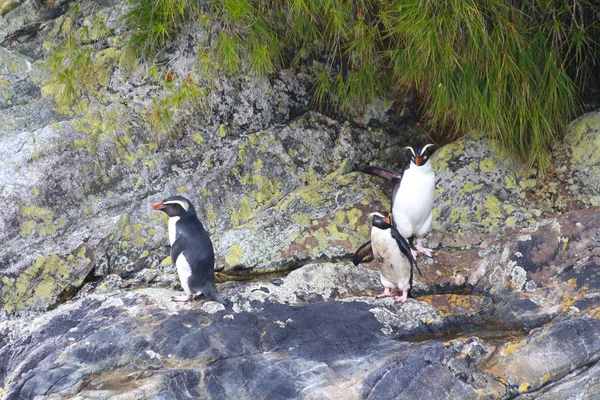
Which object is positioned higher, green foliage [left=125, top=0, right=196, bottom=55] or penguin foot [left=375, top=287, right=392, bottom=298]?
green foliage [left=125, top=0, right=196, bottom=55]

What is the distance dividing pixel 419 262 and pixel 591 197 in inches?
50.8

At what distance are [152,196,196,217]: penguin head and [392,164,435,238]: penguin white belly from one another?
151 cm

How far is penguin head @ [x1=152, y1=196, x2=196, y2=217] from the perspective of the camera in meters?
4.80

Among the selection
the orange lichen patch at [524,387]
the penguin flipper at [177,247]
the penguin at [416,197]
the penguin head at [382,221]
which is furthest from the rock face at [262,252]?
the penguin head at [382,221]

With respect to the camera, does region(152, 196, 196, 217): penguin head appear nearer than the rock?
Yes

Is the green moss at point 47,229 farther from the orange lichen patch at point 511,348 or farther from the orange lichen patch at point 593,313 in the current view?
the orange lichen patch at point 593,313

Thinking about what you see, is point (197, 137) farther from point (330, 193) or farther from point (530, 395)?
point (530, 395)

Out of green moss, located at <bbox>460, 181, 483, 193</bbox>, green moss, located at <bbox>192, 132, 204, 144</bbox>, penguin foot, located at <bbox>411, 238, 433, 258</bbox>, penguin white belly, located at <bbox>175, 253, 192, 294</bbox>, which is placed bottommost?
penguin foot, located at <bbox>411, 238, 433, 258</bbox>

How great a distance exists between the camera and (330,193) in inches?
220

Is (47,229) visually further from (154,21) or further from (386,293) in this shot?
(386,293)

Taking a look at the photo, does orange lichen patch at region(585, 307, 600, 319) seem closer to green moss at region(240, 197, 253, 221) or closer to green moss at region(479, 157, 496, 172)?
green moss at region(479, 157, 496, 172)

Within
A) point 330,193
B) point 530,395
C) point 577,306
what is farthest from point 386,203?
point 530,395

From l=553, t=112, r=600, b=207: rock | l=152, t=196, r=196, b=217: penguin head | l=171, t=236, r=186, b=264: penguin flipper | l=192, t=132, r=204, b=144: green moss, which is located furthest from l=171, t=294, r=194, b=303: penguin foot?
l=553, t=112, r=600, b=207: rock

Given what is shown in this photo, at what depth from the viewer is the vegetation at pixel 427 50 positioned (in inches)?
195
